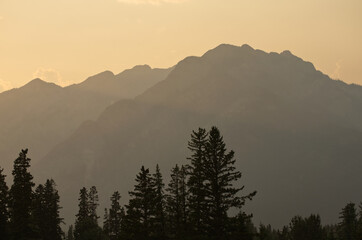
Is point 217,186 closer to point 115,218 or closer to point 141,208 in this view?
point 141,208

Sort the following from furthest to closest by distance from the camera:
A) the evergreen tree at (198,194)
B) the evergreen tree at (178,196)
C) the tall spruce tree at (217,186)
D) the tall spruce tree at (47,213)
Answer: the tall spruce tree at (47,213)
the evergreen tree at (178,196)
the evergreen tree at (198,194)
the tall spruce tree at (217,186)

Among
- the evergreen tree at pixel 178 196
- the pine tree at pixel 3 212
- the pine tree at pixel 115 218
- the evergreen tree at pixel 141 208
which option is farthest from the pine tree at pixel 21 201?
the pine tree at pixel 115 218

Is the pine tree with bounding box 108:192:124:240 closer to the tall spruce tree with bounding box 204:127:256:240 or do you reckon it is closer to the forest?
the forest

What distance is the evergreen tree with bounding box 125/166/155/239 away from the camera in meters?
51.3

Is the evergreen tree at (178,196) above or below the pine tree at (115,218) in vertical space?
below

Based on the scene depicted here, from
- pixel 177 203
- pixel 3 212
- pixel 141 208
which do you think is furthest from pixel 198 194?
pixel 3 212

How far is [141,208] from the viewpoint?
51969mm

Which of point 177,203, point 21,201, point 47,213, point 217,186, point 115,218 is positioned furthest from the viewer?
point 115,218

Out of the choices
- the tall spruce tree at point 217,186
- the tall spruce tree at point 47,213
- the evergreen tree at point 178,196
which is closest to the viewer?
the tall spruce tree at point 217,186

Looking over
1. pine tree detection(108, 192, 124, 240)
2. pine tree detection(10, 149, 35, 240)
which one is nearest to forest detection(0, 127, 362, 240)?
pine tree detection(10, 149, 35, 240)

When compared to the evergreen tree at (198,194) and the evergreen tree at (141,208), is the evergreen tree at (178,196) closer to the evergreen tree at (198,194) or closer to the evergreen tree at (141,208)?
the evergreen tree at (141,208)

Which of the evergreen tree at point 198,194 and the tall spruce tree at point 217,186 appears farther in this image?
the evergreen tree at point 198,194

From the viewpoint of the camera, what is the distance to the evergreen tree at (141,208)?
51344 millimetres

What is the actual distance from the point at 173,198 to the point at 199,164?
19.7 metres
